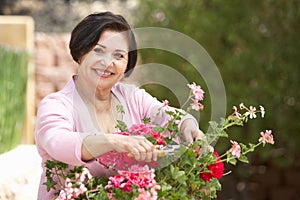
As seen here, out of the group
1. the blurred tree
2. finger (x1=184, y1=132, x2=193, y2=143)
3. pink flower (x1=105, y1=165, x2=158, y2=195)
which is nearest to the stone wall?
the blurred tree

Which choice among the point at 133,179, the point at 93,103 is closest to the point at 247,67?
the point at 93,103

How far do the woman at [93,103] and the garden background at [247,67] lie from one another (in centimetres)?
384

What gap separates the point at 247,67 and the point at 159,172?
16.7 feet

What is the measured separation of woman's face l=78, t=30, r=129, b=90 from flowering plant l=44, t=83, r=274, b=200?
216 millimetres

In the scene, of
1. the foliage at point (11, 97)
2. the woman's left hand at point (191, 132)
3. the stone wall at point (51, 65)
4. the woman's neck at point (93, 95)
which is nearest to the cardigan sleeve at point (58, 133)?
the woman's neck at point (93, 95)

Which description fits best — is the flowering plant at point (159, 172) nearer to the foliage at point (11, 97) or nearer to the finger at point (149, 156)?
the finger at point (149, 156)

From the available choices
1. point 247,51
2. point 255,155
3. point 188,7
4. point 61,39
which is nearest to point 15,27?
point 61,39

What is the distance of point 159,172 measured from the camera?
237 centimetres

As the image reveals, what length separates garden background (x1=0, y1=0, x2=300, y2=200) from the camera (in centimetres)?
729

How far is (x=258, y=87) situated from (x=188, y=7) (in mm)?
1293

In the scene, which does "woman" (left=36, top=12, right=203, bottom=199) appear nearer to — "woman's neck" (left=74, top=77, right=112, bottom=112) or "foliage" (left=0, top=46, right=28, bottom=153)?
"woman's neck" (left=74, top=77, right=112, bottom=112)

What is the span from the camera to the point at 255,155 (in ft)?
27.4

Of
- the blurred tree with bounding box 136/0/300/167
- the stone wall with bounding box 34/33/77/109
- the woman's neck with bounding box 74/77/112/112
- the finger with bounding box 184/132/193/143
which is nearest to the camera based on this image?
the finger with bounding box 184/132/193/143

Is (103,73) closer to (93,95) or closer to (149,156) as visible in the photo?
(93,95)
